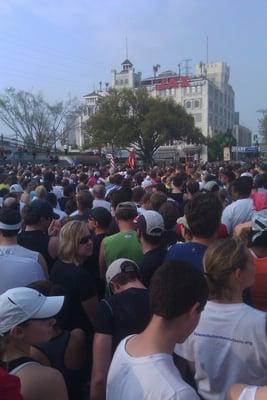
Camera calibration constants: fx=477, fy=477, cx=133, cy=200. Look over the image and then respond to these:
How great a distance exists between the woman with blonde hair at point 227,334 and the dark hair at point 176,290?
1.09 ft

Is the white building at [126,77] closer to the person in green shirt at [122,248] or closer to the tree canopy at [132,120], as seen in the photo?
the tree canopy at [132,120]

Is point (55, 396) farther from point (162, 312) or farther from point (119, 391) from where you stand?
point (162, 312)

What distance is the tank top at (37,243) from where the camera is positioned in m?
5.12

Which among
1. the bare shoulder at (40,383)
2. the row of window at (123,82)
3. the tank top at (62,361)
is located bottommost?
the tank top at (62,361)

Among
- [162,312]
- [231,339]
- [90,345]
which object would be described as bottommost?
[90,345]

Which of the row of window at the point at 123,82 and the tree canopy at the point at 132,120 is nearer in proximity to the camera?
the tree canopy at the point at 132,120

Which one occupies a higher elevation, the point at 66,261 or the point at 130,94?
the point at 130,94

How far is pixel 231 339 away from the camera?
8.04 ft

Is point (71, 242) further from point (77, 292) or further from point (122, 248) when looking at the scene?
point (122, 248)

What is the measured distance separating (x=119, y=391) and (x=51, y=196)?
5935mm

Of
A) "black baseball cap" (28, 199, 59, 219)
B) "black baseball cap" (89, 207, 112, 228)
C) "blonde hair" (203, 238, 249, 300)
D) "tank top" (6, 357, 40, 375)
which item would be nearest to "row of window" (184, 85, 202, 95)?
"black baseball cap" (89, 207, 112, 228)

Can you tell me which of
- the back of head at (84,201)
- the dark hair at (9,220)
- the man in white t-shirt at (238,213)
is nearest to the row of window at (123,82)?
the back of head at (84,201)

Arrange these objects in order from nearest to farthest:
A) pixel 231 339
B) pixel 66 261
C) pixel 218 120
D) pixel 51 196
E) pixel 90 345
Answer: pixel 231 339, pixel 90 345, pixel 66 261, pixel 51 196, pixel 218 120

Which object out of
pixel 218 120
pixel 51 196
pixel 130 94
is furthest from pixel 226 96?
pixel 51 196
